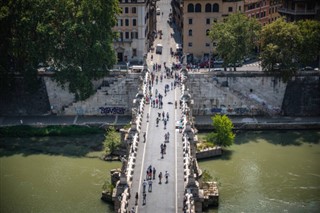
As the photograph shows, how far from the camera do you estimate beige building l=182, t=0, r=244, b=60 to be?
11775 centimetres

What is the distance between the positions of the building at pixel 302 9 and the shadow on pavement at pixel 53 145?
3939 cm

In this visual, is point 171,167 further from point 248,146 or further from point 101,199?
point 248,146

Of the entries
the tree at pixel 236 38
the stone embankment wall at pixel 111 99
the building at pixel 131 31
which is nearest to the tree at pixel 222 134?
the tree at pixel 236 38

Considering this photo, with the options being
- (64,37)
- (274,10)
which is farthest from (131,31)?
(274,10)

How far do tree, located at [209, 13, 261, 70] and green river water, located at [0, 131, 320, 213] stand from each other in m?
12.6

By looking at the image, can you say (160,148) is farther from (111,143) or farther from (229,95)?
(229,95)

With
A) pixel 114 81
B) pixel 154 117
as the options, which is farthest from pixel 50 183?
pixel 114 81

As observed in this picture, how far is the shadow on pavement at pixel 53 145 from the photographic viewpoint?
92.0m

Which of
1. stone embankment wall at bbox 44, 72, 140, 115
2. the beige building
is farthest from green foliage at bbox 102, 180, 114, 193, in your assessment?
the beige building

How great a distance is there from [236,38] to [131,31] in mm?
24862

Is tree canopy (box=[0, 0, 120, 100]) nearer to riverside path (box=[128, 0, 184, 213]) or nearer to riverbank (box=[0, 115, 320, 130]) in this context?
riverbank (box=[0, 115, 320, 130])

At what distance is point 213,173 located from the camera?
3292 inches

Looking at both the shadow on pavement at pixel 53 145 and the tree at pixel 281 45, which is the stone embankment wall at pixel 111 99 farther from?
the tree at pixel 281 45

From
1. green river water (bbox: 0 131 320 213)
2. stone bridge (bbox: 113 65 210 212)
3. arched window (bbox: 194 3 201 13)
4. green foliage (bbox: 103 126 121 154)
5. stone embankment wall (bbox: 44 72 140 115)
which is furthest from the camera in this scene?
arched window (bbox: 194 3 201 13)
